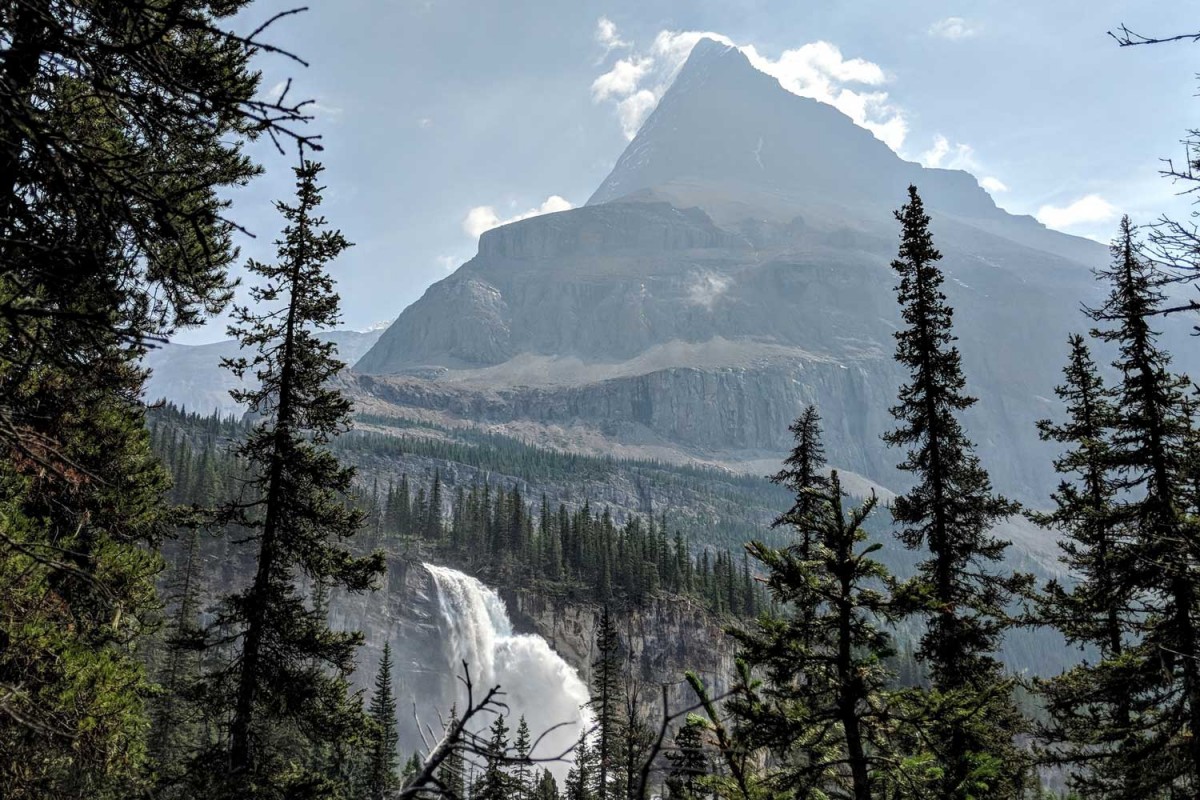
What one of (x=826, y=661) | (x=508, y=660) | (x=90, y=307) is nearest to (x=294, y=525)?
(x=90, y=307)

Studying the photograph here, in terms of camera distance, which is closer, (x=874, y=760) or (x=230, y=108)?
(x=230, y=108)

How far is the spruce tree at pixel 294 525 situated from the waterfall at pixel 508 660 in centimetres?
5801

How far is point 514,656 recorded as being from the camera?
7600cm

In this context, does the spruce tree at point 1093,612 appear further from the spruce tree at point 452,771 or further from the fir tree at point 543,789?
the spruce tree at point 452,771

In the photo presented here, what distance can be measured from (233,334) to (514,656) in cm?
6977

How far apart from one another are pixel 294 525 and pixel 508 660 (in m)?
68.2

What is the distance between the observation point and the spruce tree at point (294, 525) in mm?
11539

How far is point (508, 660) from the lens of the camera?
247ft

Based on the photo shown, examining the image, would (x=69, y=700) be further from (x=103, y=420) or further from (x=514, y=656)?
(x=514, y=656)

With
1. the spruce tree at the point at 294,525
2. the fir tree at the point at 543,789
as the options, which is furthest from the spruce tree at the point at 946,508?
the spruce tree at the point at 294,525

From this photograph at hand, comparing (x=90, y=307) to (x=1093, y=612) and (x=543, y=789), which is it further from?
(x=1093, y=612)

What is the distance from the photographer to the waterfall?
70875mm

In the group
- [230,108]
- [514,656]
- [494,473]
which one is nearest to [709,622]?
[514,656]

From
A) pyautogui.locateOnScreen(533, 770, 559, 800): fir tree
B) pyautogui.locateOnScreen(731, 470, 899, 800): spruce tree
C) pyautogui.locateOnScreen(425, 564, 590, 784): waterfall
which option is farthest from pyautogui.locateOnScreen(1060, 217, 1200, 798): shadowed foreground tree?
pyautogui.locateOnScreen(425, 564, 590, 784): waterfall
